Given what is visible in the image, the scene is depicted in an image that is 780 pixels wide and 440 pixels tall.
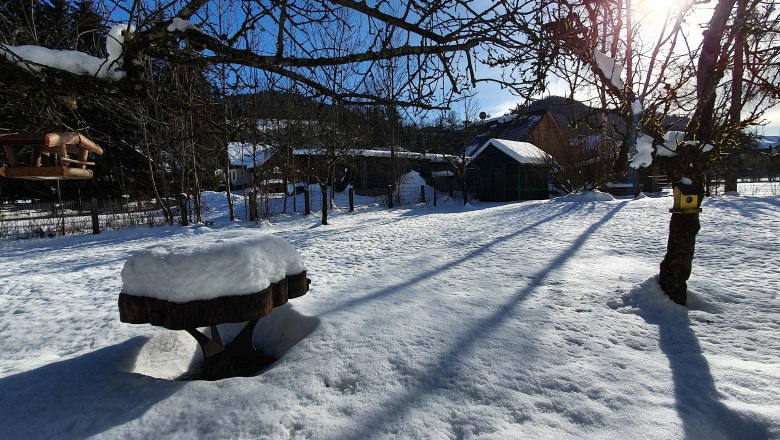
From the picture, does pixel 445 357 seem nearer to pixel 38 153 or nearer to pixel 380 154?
pixel 38 153

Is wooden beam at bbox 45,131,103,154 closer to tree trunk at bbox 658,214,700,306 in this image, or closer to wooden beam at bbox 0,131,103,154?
wooden beam at bbox 0,131,103,154

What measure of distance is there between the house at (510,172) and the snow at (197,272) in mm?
19208

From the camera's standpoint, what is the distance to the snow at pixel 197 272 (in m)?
2.51

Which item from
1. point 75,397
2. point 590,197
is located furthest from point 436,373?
point 590,197

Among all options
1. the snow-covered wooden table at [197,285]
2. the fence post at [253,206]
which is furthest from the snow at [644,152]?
the fence post at [253,206]

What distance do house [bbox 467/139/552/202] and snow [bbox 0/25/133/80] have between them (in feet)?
64.6

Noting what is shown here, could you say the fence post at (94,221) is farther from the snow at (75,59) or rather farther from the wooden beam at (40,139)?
the snow at (75,59)

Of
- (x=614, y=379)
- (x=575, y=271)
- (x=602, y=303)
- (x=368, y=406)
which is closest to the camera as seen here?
(x=368, y=406)

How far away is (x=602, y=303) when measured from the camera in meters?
4.07

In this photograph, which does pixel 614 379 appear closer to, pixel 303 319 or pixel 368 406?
pixel 368 406

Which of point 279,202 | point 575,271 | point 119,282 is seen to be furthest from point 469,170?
point 119,282

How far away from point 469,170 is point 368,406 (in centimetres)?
2192

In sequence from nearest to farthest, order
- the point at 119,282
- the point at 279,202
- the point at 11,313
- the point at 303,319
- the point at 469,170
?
the point at 303,319 < the point at 11,313 < the point at 119,282 < the point at 279,202 < the point at 469,170

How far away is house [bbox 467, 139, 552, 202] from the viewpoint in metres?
20.4
